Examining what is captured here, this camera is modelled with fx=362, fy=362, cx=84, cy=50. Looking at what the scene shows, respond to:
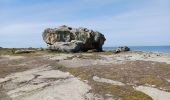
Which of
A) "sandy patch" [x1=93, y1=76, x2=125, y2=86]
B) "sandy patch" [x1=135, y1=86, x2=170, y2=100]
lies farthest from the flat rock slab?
"sandy patch" [x1=135, y1=86, x2=170, y2=100]

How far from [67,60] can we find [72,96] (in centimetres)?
2354

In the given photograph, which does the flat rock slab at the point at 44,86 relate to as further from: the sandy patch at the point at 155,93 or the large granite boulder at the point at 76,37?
the large granite boulder at the point at 76,37

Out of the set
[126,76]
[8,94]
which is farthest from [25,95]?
[126,76]

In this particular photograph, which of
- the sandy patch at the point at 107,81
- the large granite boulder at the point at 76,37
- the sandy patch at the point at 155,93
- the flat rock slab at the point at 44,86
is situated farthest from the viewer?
the large granite boulder at the point at 76,37

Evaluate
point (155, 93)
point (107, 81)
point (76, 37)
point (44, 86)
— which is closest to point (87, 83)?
point (107, 81)

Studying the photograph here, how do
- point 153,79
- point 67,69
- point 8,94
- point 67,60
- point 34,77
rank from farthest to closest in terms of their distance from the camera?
1. point 67,60
2. point 67,69
3. point 34,77
4. point 153,79
5. point 8,94

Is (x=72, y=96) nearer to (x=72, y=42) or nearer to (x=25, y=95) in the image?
(x=25, y=95)

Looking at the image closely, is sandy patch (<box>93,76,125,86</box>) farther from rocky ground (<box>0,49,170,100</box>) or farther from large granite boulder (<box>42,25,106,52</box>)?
large granite boulder (<box>42,25,106,52</box>)

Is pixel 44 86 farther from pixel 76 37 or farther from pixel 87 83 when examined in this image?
pixel 76 37

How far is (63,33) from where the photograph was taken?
72938 mm

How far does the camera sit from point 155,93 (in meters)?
26.3

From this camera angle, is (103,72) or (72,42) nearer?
(103,72)

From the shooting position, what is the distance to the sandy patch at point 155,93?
25.0m

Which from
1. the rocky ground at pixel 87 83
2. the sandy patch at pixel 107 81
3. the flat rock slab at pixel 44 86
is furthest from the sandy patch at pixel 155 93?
the flat rock slab at pixel 44 86
